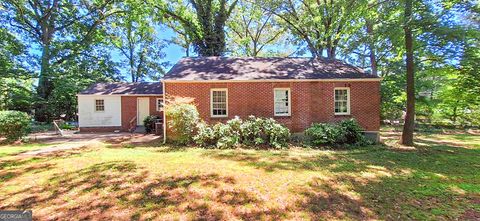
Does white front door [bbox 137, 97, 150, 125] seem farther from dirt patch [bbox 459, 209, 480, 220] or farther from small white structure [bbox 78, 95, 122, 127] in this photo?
dirt patch [bbox 459, 209, 480, 220]

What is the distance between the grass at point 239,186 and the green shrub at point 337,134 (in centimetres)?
220

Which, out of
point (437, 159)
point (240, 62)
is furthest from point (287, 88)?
point (437, 159)

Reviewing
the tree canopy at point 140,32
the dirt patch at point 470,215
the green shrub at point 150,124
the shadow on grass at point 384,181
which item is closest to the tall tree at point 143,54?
the tree canopy at point 140,32

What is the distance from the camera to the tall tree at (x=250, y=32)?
26.9m

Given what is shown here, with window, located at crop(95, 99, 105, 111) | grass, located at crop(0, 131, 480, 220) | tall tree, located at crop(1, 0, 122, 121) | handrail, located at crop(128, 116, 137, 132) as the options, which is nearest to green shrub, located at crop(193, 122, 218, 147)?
grass, located at crop(0, 131, 480, 220)

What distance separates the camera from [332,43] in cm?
2192

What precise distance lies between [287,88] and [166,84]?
6.02 metres

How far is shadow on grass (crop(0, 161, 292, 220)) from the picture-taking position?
4469 millimetres

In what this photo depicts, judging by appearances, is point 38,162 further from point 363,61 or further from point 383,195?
point 363,61

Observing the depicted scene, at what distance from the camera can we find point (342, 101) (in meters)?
13.0

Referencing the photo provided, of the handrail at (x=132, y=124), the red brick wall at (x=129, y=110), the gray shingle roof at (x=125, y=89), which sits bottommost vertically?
the handrail at (x=132, y=124)

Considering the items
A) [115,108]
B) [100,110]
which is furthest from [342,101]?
[100,110]

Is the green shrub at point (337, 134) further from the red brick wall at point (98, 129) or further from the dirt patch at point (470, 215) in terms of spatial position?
the red brick wall at point (98, 129)

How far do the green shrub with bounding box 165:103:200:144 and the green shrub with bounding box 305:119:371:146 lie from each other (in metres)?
5.37
